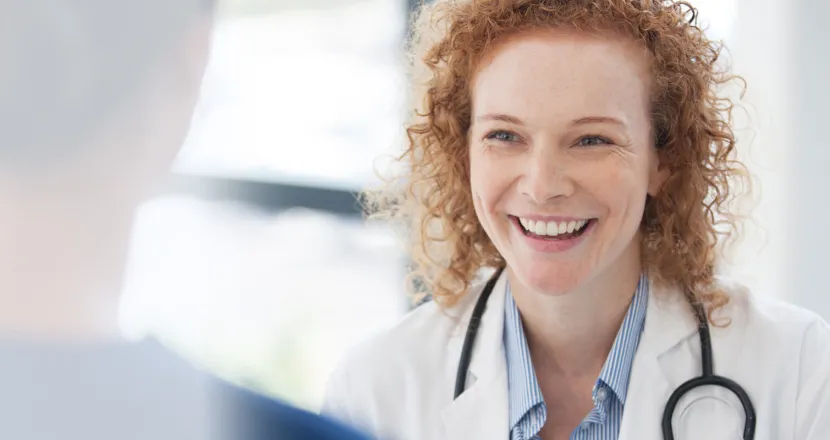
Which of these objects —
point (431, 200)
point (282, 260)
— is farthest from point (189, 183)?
point (282, 260)

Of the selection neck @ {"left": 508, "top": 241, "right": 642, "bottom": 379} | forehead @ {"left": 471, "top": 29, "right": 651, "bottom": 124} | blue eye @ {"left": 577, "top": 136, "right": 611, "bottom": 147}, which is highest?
forehead @ {"left": 471, "top": 29, "right": 651, "bottom": 124}

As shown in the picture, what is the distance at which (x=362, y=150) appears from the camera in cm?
244

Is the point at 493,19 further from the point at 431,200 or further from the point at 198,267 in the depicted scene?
the point at 198,267

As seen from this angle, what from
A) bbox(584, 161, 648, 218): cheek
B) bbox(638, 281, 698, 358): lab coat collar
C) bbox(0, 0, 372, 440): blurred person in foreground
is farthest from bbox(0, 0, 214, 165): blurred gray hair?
bbox(638, 281, 698, 358): lab coat collar

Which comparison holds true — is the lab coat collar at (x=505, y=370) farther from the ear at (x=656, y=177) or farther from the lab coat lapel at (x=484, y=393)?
the ear at (x=656, y=177)

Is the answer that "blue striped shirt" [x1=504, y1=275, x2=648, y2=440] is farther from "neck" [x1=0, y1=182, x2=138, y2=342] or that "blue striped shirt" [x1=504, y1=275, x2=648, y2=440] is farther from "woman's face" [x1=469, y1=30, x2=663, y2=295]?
"neck" [x1=0, y1=182, x2=138, y2=342]

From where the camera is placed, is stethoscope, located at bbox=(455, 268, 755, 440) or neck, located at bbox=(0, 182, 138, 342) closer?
neck, located at bbox=(0, 182, 138, 342)

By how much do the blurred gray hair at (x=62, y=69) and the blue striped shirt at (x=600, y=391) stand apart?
118 centimetres

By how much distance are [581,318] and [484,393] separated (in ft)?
0.63

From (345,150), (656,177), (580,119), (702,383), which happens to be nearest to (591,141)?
(580,119)

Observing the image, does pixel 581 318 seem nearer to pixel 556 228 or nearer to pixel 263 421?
pixel 556 228

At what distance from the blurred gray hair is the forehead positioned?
1.07 m

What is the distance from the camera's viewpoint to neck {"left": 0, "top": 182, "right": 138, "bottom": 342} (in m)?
0.23

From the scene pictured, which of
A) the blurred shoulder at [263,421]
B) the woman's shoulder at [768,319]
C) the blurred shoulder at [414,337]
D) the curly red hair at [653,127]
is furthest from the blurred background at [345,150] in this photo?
the blurred shoulder at [263,421]
